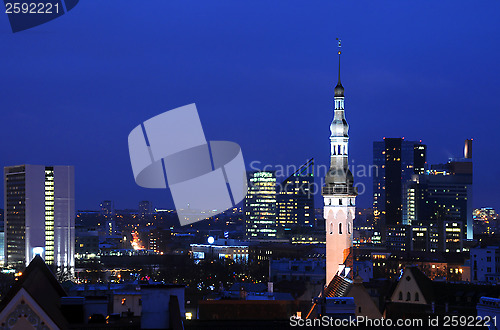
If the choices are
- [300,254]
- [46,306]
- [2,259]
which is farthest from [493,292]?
[2,259]

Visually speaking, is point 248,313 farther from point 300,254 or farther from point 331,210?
point 300,254

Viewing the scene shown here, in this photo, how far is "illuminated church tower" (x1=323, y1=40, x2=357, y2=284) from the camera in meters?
45.8

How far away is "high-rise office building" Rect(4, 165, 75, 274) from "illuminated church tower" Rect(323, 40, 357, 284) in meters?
103

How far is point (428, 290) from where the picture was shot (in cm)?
4000

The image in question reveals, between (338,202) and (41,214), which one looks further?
(41,214)

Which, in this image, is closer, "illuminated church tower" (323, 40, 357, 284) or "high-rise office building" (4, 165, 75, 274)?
"illuminated church tower" (323, 40, 357, 284)

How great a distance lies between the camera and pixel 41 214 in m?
150

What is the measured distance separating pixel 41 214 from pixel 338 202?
110146 millimetres

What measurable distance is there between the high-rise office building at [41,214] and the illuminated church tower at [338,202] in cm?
10314

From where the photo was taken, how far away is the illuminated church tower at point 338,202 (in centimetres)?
4575

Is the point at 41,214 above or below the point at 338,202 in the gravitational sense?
above

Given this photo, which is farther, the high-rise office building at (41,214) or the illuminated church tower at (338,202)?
the high-rise office building at (41,214)

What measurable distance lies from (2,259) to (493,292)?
4954 inches

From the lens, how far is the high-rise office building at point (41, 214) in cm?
14638
